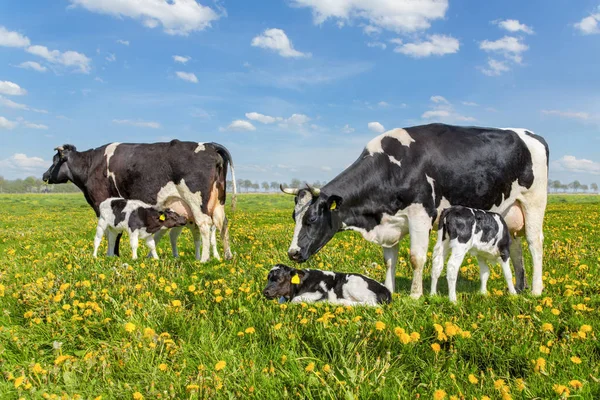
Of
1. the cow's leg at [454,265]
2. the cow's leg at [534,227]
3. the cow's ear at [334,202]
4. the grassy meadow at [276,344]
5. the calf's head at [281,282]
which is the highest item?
the cow's ear at [334,202]

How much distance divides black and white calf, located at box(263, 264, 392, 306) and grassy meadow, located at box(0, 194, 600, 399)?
0.36 metres

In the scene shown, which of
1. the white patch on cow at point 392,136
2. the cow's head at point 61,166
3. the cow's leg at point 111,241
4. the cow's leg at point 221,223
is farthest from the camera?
the cow's head at point 61,166

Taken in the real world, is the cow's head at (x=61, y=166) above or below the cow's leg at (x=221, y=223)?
above

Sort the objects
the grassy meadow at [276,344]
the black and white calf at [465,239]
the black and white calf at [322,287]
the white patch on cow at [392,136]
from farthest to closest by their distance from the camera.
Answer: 1. the white patch on cow at [392,136]
2. the black and white calf at [322,287]
3. the black and white calf at [465,239]
4. the grassy meadow at [276,344]

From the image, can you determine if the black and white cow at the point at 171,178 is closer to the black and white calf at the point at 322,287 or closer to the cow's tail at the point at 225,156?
the cow's tail at the point at 225,156

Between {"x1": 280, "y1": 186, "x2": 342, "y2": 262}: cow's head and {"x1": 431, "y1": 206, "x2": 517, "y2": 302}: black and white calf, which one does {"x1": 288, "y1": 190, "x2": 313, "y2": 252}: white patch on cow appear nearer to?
{"x1": 280, "y1": 186, "x2": 342, "y2": 262}: cow's head

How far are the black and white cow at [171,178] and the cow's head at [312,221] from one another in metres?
3.93

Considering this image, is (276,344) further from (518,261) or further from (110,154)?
(110,154)

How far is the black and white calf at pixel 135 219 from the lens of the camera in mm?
10500

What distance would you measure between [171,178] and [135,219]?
1349 mm

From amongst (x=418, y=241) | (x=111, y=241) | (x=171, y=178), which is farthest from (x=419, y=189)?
(x=111, y=241)

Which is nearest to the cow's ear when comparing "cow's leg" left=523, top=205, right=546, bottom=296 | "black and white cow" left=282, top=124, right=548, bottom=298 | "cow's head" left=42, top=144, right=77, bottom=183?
"black and white cow" left=282, top=124, right=548, bottom=298

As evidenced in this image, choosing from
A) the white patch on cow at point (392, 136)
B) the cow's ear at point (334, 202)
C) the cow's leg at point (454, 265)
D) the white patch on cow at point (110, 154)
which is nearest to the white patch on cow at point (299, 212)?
the cow's ear at point (334, 202)

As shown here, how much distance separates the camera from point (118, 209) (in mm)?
10727
